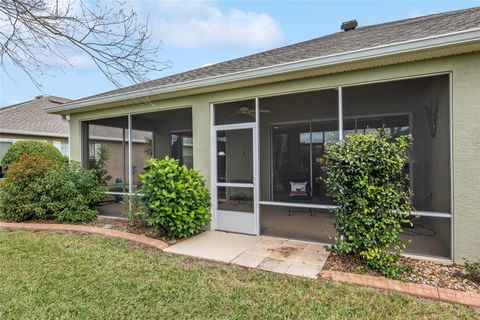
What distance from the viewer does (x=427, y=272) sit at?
143 inches

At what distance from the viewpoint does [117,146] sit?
8625mm

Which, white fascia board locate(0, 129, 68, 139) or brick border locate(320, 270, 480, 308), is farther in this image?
white fascia board locate(0, 129, 68, 139)

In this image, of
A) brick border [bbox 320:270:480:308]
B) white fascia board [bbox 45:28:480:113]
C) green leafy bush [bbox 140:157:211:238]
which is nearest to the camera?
brick border [bbox 320:270:480:308]

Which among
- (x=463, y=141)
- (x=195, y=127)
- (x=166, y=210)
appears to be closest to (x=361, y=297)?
(x=463, y=141)

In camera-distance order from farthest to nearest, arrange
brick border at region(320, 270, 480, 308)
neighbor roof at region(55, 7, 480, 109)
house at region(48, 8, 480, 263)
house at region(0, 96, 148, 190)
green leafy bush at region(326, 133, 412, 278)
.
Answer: house at region(0, 96, 148, 190) < neighbor roof at region(55, 7, 480, 109) < house at region(48, 8, 480, 263) < green leafy bush at region(326, 133, 412, 278) < brick border at region(320, 270, 480, 308)

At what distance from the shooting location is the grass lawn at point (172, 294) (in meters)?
2.78

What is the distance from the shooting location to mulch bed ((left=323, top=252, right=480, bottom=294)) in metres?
3.28

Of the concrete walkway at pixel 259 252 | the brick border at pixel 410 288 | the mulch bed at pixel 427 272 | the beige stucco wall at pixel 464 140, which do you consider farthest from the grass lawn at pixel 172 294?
the beige stucco wall at pixel 464 140

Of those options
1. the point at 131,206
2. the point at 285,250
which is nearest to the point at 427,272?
the point at 285,250

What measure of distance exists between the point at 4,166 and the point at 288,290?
1430cm

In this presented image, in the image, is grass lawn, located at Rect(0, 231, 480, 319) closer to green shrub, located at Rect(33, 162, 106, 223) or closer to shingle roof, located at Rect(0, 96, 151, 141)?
green shrub, located at Rect(33, 162, 106, 223)

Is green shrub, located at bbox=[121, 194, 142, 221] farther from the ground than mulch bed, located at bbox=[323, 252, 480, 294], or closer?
farther from the ground

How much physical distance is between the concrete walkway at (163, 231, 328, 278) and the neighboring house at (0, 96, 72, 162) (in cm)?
1231

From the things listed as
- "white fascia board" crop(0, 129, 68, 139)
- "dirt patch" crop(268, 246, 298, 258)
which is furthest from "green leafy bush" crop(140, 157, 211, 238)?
"white fascia board" crop(0, 129, 68, 139)
